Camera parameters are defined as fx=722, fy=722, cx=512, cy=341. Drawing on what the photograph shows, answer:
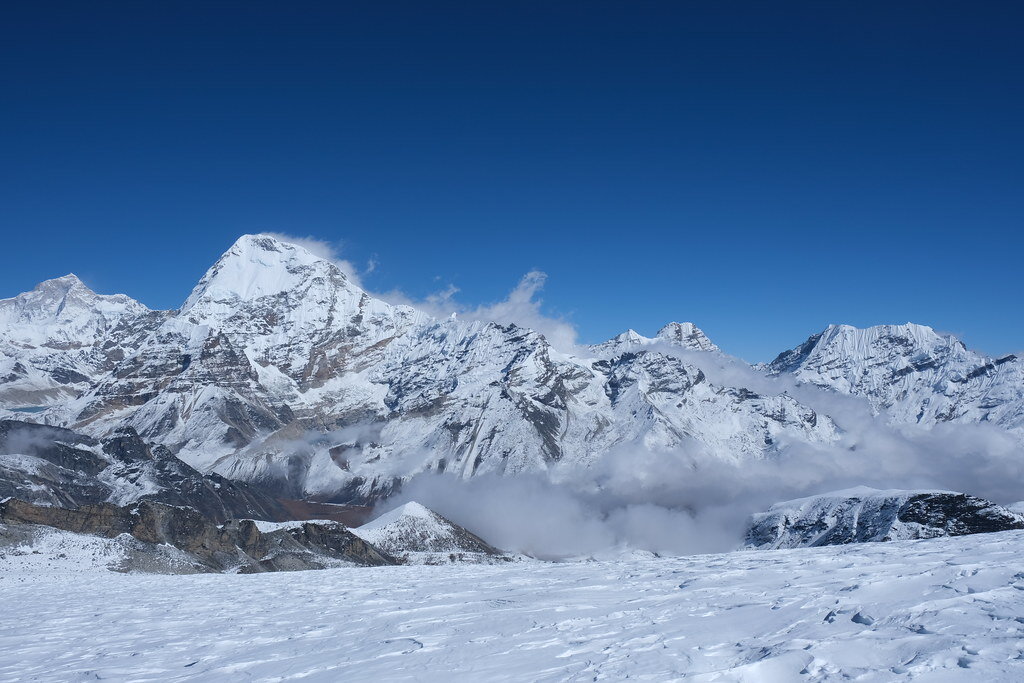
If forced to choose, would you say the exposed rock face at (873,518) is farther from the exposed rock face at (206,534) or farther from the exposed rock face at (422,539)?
the exposed rock face at (206,534)

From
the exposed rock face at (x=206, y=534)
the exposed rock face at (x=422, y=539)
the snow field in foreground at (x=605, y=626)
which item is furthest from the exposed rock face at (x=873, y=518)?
the snow field in foreground at (x=605, y=626)

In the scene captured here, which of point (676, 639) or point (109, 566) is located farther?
point (109, 566)

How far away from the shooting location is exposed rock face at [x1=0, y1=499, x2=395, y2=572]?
10381 cm

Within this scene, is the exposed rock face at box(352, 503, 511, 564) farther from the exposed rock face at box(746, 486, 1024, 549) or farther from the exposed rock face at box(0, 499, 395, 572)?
the exposed rock face at box(746, 486, 1024, 549)

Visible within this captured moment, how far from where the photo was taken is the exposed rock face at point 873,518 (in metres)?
94.3

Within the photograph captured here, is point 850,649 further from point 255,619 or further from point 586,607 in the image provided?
point 255,619

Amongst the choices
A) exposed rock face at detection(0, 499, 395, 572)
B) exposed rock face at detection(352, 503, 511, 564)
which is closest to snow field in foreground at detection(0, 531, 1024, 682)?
exposed rock face at detection(0, 499, 395, 572)

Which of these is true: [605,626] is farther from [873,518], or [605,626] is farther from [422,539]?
[422,539]

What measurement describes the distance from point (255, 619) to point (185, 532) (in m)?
101

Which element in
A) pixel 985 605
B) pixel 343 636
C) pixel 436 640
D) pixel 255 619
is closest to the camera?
pixel 985 605

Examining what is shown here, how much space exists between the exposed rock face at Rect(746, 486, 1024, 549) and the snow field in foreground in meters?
79.3

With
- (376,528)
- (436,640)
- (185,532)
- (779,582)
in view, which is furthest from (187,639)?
(376,528)

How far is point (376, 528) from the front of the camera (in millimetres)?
171750

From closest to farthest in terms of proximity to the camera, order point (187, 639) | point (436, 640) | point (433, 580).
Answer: point (436, 640) < point (187, 639) < point (433, 580)
